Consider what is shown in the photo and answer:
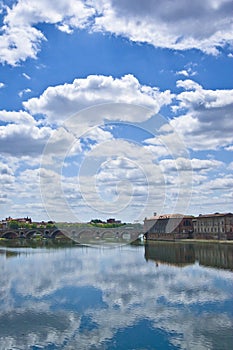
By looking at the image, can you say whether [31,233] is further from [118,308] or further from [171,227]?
[118,308]

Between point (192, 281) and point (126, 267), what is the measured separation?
13.0 m

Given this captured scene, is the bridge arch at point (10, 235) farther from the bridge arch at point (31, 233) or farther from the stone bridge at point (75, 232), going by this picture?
the bridge arch at point (31, 233)

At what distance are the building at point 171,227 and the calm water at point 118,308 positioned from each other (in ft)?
155

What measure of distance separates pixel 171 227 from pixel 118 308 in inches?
2786

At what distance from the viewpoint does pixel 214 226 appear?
81438mm

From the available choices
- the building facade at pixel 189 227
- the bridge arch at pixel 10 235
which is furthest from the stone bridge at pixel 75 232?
the building facade at pixel 189 227

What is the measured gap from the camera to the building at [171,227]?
9250 cm

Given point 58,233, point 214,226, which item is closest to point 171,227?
point 214,226

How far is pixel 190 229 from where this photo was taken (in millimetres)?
92562

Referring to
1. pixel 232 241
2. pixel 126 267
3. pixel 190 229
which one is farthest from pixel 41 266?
pixel 190 229

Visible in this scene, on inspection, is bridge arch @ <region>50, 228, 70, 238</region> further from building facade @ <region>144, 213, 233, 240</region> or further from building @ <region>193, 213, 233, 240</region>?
building @ <region>193, 213, 233, 240</region>

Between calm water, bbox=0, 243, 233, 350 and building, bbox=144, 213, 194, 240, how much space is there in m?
47.4

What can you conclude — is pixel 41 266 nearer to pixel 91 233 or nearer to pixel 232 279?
pixel 232 279

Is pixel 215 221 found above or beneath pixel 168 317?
above
